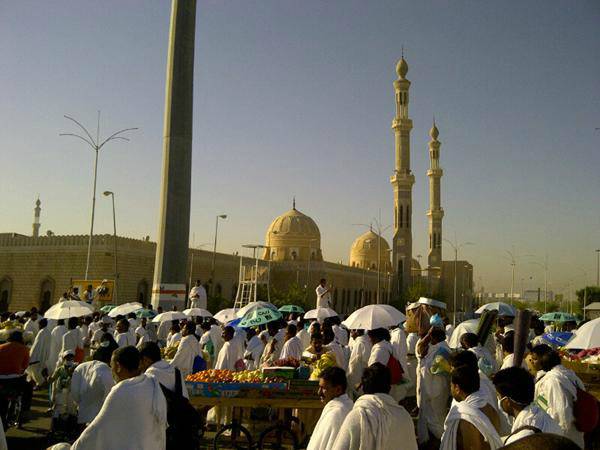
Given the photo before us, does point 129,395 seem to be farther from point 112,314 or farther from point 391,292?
point 391,292

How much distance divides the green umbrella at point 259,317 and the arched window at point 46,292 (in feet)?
92.1

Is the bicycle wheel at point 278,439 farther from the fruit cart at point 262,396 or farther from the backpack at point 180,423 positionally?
the backpack at point 180,423

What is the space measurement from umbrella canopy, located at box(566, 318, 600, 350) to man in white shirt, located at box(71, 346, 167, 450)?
4.70m

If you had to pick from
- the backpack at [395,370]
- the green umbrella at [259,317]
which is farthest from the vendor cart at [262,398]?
the green umbrella at [259,317]

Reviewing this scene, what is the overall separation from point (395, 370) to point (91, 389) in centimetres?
337

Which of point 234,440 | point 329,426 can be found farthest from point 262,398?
point 329,426

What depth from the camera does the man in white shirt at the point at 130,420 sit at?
11.9 feet

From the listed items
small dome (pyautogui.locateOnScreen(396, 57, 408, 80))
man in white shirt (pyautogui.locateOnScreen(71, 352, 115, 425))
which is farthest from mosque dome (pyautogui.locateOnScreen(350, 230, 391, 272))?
man in white shirt (pyautogui.locateOnScreen(71, 352, 115, 425))

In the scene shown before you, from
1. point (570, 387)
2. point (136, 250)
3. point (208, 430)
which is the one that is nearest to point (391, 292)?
point (136, 250)

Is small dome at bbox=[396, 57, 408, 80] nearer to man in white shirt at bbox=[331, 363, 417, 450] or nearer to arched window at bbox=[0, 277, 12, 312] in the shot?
arched window at bbox=[0, 277, 12, 312]

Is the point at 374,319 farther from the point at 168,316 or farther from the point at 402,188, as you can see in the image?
the point at 402,188

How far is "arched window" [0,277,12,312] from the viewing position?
35.8 metres

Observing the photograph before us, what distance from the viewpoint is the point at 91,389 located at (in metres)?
5.63

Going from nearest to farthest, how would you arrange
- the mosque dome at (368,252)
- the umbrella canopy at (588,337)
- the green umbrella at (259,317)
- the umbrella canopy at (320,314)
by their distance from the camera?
the umbrella canopy at (588,337), the green umbrella at (259,317), the umbrella canopy at (320,314), the mosque dome at (368,252)
